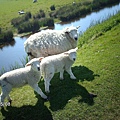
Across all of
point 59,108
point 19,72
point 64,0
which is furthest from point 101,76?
point 64,0

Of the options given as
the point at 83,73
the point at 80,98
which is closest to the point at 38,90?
the point at 80,98

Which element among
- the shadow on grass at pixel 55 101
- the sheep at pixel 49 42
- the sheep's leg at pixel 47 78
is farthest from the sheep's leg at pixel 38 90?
the sheep at pixel 49 42

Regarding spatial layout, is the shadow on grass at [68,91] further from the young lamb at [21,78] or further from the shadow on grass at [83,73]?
the young lamb at [21,78]

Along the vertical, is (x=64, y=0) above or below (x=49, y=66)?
below

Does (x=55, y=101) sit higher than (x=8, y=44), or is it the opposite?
(x=55, y=101)

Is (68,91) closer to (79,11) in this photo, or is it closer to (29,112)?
(29,112)

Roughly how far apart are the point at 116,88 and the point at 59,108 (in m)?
1.76

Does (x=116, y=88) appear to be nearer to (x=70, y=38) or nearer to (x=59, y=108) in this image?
(x=59, y=108)

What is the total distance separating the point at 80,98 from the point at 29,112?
148 cm

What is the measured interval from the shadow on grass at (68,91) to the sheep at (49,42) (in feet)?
3.35

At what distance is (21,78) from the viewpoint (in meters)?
6.73

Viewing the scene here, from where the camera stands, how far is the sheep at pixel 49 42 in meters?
8.31

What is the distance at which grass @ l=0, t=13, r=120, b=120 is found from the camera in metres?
6.12

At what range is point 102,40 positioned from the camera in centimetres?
1191
